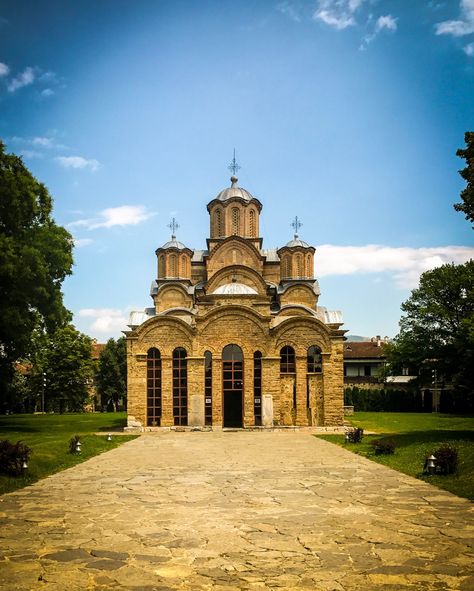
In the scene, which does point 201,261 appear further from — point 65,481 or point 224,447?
point 65,481

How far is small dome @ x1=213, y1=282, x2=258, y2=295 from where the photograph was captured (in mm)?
32500

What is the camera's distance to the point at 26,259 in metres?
26.0

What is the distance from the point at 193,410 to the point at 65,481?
61.2 ft

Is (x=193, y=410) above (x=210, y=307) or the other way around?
the other way around

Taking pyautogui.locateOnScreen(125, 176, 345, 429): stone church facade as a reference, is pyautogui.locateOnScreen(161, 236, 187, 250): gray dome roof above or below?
above

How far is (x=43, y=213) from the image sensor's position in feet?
96.9

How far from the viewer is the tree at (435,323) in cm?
4378

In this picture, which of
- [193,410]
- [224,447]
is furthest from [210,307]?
[224,447]

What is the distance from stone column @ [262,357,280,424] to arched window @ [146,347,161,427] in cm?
578

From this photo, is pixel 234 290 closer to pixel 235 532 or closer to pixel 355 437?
pixel 355 437

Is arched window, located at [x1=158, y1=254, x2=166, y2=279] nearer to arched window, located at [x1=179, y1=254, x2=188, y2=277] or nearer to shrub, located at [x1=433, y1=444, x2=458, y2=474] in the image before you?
arched window, located at [x1=179, y1=254, x2=188, y2=277]

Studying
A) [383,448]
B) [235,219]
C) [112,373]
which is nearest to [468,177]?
[383,448]

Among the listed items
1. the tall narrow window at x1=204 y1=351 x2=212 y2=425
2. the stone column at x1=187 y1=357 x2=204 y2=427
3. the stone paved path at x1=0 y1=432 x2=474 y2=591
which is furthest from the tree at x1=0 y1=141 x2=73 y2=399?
the stone paved path at x1=0 y1=432 x2=474 y2=591

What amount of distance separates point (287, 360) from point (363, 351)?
29.0m
